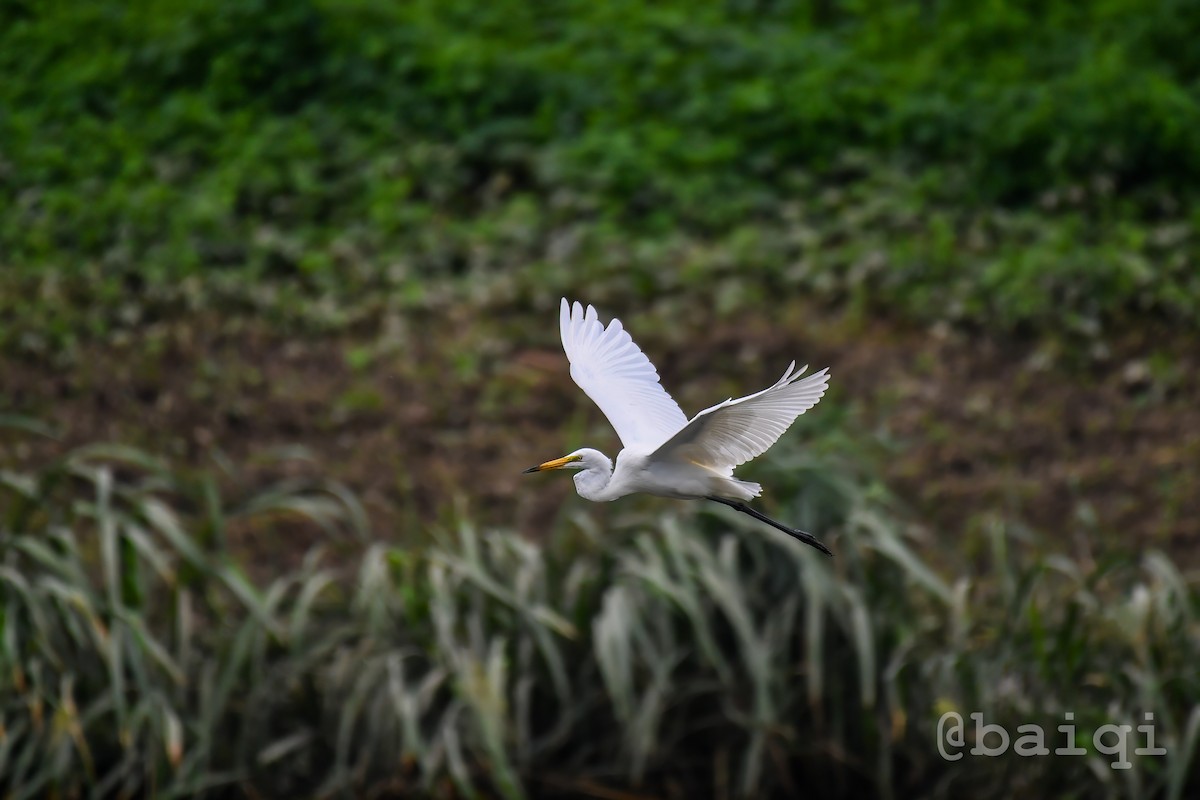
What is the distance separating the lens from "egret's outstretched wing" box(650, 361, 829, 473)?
2.82 meters

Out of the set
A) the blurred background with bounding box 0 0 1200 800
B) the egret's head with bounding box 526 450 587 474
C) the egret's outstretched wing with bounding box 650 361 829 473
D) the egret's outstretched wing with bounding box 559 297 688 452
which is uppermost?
the egret's outstretched wing with bounding box 650 361 829 473

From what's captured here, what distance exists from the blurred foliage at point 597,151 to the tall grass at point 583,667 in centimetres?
279

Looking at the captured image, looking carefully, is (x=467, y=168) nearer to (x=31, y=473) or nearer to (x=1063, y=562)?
(x=31, y=473)

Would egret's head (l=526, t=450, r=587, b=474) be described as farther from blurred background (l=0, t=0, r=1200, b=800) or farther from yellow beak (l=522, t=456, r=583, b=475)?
blurred background (l=0, t=0, r=1200, b=800)

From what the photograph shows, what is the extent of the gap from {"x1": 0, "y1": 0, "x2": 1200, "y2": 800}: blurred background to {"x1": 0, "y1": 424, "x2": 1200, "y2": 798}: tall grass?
0.06 ft

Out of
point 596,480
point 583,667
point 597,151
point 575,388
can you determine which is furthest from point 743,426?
point 597,151

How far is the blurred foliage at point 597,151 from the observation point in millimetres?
7914

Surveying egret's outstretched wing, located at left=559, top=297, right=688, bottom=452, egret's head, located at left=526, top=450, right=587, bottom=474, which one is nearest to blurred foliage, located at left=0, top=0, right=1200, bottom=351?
egret's outstretched wing, located at left=559, top=297, right=688, bottom=452

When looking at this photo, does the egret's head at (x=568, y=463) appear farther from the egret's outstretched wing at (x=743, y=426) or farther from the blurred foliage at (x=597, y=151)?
the blurred foliage at (x=597, y=151)

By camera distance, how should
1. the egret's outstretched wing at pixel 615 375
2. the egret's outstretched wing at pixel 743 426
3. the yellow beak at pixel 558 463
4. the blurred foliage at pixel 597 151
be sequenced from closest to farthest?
the egret's outstretched wing at pixel 743 426, the yellow beak at pixel 558 463, the egret's outstretched wing at pixel 615 375, the blurred foliage at pixel 597 151

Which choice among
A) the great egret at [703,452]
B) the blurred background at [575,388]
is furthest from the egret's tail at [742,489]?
the blurred background at [575,388]

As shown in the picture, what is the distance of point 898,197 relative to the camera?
8.26m

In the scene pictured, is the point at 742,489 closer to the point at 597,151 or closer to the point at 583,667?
the point at 583,667

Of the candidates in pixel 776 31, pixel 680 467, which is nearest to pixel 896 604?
pixel 680 467
